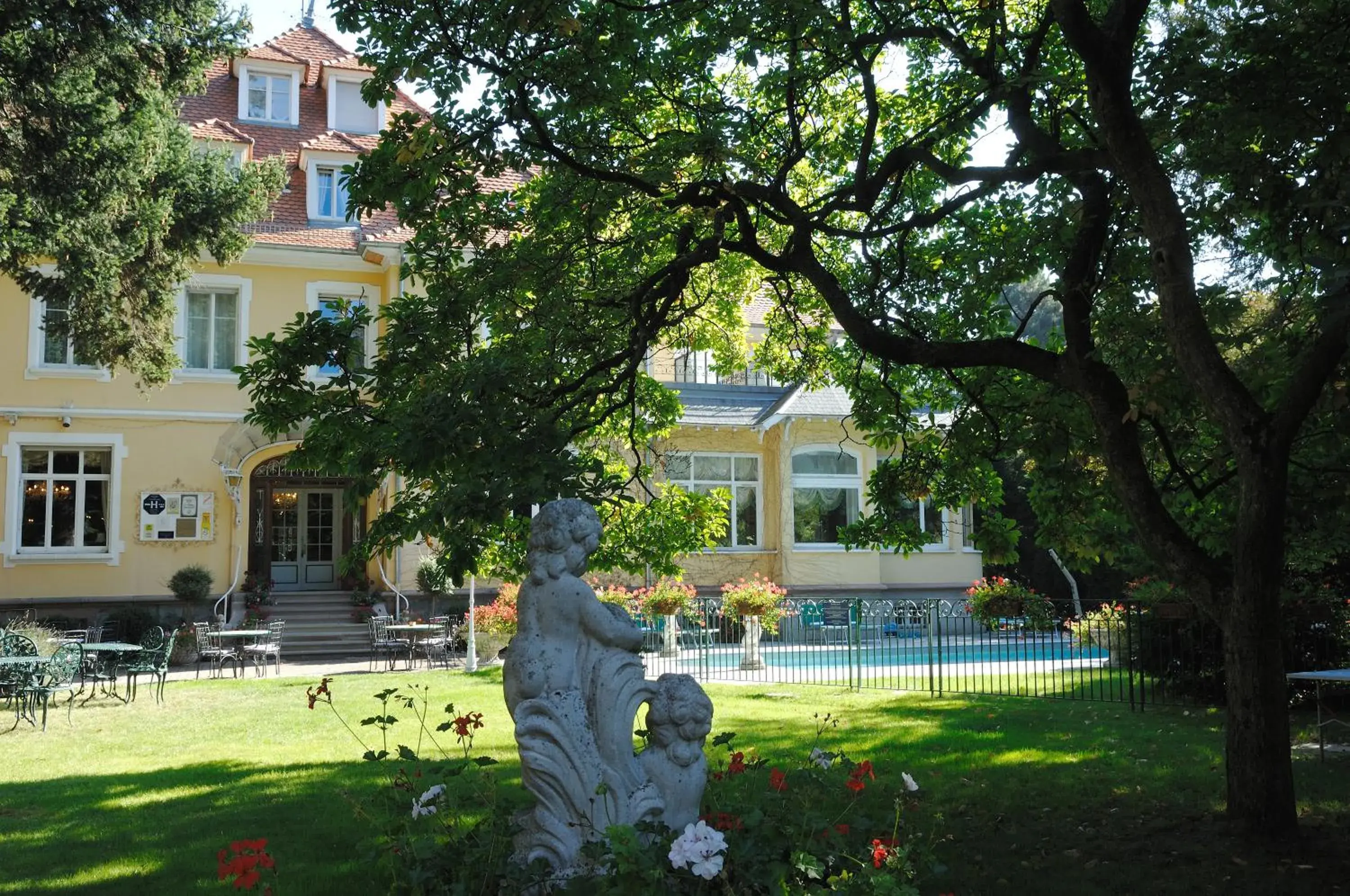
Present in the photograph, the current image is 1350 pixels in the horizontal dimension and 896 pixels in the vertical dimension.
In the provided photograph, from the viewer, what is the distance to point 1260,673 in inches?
276

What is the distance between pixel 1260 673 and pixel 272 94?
1094 inches

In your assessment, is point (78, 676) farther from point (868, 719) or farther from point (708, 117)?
point (708, 117)

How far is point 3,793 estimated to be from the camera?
364 inches

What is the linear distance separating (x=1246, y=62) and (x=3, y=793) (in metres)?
11.0

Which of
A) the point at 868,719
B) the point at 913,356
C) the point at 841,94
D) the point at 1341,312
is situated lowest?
the point at 868,719

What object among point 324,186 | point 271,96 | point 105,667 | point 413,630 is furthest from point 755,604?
point 271,96

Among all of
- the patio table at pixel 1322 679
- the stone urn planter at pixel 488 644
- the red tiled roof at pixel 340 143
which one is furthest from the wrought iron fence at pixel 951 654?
the red tiled roof at pixel 340 143

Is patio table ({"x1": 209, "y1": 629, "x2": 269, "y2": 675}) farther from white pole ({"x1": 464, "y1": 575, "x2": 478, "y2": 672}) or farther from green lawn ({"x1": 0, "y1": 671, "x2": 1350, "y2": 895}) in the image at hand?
white pole ({"x1": 464, "y1": 575, "x2": 478, "y2": 672})

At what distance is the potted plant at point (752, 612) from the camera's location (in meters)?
19.7

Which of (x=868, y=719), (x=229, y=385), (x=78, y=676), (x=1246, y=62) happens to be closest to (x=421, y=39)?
(x=1246, y=62)

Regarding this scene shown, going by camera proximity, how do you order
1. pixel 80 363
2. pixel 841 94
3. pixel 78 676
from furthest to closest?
pixel 80 363
pixel 78 676
pixel 841 94

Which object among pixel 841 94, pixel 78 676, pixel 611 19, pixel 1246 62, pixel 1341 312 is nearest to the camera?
pixel 1341 312

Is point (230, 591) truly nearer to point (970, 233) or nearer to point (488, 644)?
point (488, 644)

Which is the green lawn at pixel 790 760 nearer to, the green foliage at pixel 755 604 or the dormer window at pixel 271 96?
the green foliage at pixel 755 604
